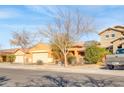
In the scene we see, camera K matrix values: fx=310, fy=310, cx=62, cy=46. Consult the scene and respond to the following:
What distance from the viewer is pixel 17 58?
57250 mm

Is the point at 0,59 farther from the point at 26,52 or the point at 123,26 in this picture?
the point at 123,26

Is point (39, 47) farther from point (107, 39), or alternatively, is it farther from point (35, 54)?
point (107, 39)

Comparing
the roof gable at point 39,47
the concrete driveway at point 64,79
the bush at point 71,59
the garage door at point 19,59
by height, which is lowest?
the concrete driveway at point 64,79

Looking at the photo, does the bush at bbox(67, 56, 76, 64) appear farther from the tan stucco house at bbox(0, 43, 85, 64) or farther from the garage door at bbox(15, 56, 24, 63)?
the garage door at bbox(15, 56, 24, 63)

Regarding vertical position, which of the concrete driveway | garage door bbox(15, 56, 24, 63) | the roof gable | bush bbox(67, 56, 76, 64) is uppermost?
the roof gable

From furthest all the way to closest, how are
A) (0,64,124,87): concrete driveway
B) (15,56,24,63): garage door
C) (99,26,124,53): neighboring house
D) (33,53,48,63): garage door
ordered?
1. (15,56,24,63): garage door
2. (33,53,48,63): garage door
3. (99,26,124,53): neighboring house
4. (0,64,124,87): concrete driveway


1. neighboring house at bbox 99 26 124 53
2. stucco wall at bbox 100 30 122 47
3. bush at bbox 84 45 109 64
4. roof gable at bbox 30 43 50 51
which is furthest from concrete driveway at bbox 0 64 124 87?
roof gable at bbox 30 43 50 51

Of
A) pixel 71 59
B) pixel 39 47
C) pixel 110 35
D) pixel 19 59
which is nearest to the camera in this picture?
pixel 71 59

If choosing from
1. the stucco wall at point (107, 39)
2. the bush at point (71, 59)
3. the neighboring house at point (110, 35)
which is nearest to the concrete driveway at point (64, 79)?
the bush at point (71, 59)

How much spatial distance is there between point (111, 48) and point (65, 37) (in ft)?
28.5

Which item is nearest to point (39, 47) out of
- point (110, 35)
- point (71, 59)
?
point (110, 35)

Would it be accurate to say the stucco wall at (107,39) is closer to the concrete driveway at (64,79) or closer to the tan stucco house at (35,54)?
the tan stucco house at (35,54)

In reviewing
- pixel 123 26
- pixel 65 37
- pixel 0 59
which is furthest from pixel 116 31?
pixel 0 59

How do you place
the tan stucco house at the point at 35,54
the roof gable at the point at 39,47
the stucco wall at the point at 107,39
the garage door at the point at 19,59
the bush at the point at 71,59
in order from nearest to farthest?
the bush at the point at 71,59 → the stucco wall at the point at 107,39 → the tan stucco house at the point at 35,54 → the roof gable at the point at 39,47 → the garage door at the point at 19,59
